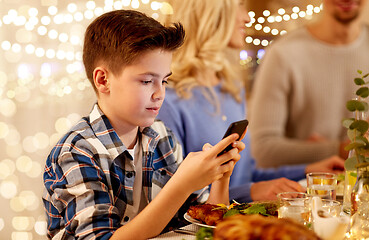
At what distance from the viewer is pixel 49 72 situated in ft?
8.35

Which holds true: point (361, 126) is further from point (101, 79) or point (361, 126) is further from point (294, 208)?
point (101, 79)

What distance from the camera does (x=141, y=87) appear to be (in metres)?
1.21

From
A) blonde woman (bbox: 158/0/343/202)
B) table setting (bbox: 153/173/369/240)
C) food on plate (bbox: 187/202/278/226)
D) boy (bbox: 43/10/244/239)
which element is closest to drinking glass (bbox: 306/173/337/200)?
table setting (bbox: 153/173/369/240)

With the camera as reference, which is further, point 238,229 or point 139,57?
point 139,57

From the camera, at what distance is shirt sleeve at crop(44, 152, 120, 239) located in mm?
1088

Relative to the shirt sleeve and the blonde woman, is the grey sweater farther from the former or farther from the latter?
the shirt sleeve

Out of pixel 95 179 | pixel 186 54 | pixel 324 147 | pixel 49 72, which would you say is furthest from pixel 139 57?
pixel 324 147

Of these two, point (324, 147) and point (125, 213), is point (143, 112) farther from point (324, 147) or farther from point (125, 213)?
point (324, 147)

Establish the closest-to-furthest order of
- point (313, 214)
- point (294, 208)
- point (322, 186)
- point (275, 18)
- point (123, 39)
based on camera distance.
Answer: point (313, 214)
point (294, 208)
point (322, 186)
point (123, 39)
point (275, 18)

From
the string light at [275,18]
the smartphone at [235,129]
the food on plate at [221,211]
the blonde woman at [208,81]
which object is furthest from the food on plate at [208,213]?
the string light at [275,18]

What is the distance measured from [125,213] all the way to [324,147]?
2.19 m

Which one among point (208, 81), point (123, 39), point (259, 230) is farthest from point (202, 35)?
point (259, 230)

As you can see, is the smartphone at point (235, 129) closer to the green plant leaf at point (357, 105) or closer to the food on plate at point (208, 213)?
the food on plate at point (208, 213)

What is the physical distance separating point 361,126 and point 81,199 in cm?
67
